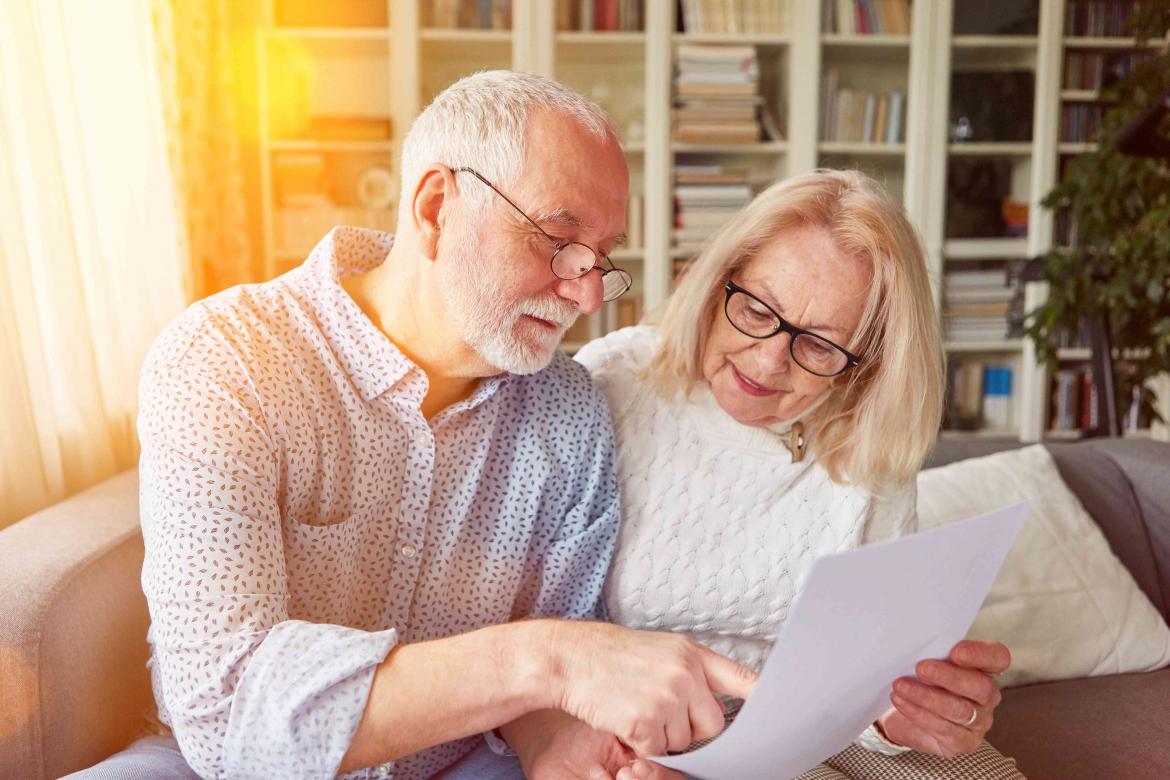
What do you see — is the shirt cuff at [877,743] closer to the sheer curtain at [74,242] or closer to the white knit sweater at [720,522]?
the white knit sweater at [720,522]

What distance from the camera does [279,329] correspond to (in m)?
1.06

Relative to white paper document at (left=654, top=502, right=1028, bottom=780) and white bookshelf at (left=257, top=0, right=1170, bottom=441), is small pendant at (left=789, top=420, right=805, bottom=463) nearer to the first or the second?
white paper document at (left=654, top=502, right=1028, bottom=780)

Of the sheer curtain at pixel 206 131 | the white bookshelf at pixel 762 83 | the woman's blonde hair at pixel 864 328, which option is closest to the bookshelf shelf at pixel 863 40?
the white bookshelf at pixel 762 83

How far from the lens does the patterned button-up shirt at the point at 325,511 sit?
815 millimetres

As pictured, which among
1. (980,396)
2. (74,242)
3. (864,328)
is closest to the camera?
(864,328)

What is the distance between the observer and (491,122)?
3.35ft

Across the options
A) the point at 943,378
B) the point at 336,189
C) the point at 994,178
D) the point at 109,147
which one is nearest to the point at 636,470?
the point at 943,378

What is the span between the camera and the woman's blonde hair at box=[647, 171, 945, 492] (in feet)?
4.17

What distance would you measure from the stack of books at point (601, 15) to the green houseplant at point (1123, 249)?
1.68 meters

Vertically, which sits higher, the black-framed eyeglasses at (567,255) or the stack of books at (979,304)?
the black-framed eyeglasses at (567,255)

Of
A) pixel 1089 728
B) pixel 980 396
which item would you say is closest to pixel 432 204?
pixel 1089 728

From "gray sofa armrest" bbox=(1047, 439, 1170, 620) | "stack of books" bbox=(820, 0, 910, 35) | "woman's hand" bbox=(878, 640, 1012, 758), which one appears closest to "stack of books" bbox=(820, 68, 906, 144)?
"stack of books" bbox=(820, 0, 910, 35)

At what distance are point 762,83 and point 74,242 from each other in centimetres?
286

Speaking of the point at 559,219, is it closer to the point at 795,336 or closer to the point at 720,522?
the point at 795,336
